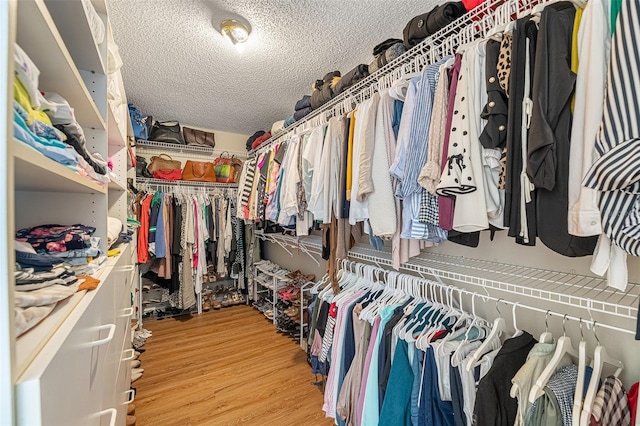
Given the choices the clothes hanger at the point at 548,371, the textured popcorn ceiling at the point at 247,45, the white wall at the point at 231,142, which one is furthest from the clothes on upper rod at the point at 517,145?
the white wall at the point at 231,142

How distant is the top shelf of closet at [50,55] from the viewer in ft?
1.81

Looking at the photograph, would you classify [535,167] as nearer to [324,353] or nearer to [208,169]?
[324,353]

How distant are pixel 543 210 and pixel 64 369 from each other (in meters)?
1.09

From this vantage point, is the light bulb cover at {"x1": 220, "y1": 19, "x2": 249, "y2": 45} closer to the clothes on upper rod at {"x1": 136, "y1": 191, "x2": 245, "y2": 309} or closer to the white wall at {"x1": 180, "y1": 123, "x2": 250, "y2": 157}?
the clothes on upper rod at {"x1": 136, "y1": 191, "x2": 245, "y2": 309}

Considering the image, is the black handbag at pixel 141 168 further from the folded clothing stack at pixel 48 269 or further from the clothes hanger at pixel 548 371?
the clothes hanger at pixel 548 371

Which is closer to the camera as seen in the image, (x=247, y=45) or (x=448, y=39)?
(x=448, y=39)

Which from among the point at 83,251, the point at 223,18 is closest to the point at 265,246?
the point at 223,18

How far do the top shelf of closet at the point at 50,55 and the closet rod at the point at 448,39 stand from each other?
4.24 ft

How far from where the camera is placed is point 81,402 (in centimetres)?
53

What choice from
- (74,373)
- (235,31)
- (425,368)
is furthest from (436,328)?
(235,31)

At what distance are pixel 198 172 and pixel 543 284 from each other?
341 cm

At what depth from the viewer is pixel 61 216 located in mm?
988

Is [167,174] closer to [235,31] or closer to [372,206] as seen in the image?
[235,31]

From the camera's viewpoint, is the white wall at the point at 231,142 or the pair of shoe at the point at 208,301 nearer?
the pair of shoe at the point at 208,301
